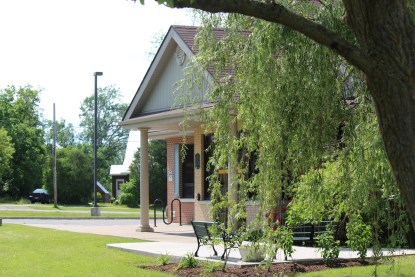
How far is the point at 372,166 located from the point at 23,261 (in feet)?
27.7

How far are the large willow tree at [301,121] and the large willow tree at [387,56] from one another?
9.28ft

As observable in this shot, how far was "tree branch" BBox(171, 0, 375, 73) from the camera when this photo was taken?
19.9ft

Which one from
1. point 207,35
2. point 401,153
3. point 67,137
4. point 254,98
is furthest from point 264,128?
point 67,137

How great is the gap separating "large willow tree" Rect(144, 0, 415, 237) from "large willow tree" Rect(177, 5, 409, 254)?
283 centimetres

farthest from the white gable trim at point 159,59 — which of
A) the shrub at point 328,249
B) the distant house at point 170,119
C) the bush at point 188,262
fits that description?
the shrub at point 328,249

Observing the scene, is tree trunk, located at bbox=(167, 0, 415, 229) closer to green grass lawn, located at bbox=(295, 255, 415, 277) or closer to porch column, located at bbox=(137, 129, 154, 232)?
green grass lawn, located at bbox=(295, 255, 415, 277)

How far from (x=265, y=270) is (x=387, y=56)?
7.52m

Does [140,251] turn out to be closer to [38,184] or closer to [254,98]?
[254,98]

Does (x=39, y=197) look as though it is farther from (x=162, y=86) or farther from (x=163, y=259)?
(x=163, y=259)

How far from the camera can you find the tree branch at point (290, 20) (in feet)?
19.9

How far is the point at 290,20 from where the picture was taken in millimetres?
6297

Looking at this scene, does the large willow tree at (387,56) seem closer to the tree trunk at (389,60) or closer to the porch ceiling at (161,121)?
the tree trunk at (389,60)

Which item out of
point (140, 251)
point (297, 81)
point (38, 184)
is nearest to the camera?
point (297, 81)

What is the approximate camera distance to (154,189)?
5369 cm
